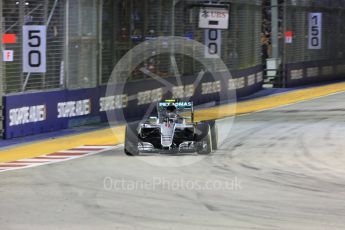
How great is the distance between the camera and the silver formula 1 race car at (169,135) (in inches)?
473

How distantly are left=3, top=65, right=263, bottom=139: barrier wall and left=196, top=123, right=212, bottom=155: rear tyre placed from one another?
4966 millimetres

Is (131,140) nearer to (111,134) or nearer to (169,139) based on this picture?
(169,139)

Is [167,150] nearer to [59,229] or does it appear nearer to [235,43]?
[59,229]

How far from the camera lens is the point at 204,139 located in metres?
12.2

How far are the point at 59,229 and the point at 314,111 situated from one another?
592 inches

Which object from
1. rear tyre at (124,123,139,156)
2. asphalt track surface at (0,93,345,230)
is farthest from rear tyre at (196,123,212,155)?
rear tyre at (124,123,139,156)

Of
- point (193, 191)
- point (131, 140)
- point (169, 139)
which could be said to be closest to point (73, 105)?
point (131, 140)

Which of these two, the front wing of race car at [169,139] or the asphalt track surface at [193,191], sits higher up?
the front wing of race car at [169,139]

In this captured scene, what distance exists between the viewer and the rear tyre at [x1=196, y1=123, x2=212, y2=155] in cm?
1218

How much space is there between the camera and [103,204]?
842 cm

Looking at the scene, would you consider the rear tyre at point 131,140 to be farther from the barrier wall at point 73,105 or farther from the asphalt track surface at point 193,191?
the barrier wall at point 73,105

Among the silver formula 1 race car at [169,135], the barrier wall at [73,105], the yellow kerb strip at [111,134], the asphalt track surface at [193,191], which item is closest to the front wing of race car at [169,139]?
the silver formula 1 race car at [169,135]

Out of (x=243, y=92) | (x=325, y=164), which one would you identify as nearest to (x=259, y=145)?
(x=325, y=164)

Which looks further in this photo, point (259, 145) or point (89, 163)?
point (259, 145)
